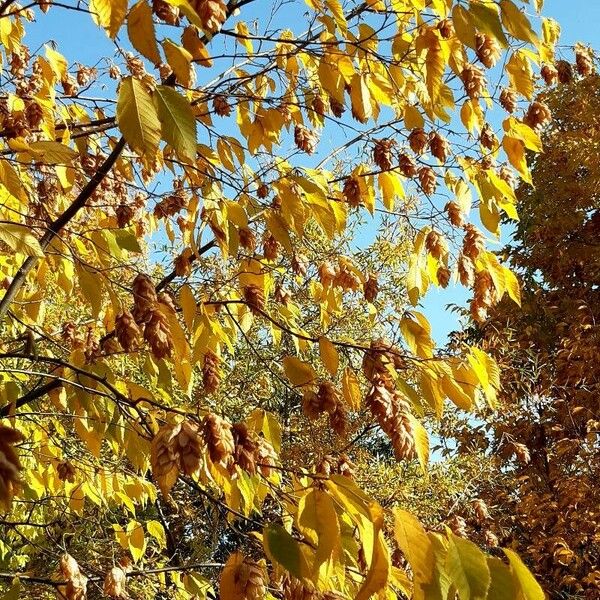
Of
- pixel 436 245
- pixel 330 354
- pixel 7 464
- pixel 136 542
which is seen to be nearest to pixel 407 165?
pixel 436 245

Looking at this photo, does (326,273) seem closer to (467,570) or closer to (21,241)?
(21,241)

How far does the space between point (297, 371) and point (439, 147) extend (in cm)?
94

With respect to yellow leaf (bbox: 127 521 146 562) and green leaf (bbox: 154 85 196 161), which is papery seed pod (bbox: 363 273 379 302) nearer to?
yellow leaf (bbox: 127 521 146 562)

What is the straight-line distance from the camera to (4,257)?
8.63 feet

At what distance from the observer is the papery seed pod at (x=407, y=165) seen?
2.22 metres

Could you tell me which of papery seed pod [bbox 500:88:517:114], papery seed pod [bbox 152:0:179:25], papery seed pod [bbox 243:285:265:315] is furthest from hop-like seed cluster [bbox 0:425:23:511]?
papery seed pod [bbox 500:88:517:114]

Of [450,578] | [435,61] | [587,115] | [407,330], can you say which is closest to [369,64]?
[435,61]

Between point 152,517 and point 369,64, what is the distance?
28.8ft

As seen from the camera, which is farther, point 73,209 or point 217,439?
point 73,209

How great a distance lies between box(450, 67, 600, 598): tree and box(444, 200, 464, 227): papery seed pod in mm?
3381

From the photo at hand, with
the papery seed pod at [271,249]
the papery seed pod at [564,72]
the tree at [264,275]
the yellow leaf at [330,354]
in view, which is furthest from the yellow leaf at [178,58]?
the papery seed pod at [564,72]

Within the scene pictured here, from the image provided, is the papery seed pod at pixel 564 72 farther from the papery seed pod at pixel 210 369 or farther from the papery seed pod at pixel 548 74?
the papery seed pod at pixel 210 369

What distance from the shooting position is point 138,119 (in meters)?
1.05

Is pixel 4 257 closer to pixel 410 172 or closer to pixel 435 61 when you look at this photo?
pixel 410 172
